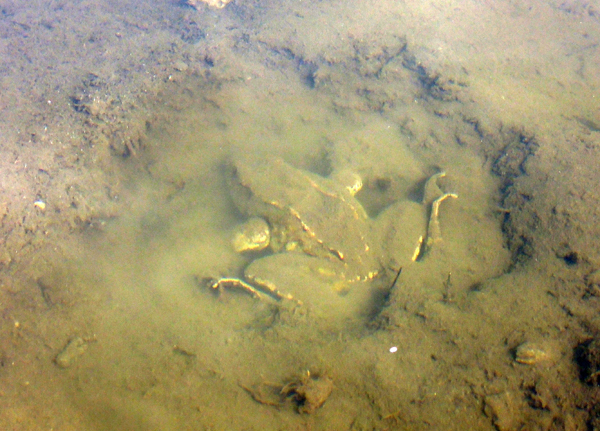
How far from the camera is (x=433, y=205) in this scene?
18.1 ft

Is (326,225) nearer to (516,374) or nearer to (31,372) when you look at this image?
(516,374)

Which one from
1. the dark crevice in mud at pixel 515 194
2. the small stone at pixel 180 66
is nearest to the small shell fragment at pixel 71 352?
the dark crevice in mud at pixel 515 194

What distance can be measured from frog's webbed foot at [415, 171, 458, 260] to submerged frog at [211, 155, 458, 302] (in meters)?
0.06

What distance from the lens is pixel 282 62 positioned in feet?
28.3

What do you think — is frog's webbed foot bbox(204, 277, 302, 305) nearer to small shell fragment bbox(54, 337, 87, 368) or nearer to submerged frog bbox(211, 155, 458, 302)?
submerged frog bbox(211, 155, 458, 302)

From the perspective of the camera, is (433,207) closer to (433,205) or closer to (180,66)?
(433,205)

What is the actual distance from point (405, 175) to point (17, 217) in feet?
21.8

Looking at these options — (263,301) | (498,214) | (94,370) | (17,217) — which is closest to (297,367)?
(263,301)

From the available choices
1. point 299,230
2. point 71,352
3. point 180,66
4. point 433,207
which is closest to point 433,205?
point 433,207

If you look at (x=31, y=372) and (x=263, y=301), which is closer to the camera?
(x=31, y=372)

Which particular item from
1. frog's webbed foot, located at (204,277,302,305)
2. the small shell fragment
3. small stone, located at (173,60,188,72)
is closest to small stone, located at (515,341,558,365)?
frog's webbed foot, located at (204,277,302,305)

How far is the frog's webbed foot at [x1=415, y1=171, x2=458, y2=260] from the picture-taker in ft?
17.1

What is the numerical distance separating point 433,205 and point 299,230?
7.07ft

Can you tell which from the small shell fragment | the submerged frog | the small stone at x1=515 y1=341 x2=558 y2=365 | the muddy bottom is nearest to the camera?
the small stone at x1=515 y1=341 x2=558 y2=365
